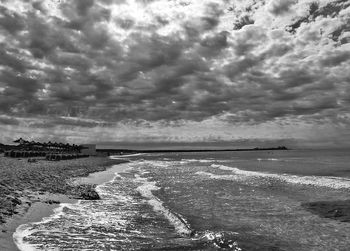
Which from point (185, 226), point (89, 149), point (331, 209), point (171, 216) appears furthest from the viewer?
point (89, 149)

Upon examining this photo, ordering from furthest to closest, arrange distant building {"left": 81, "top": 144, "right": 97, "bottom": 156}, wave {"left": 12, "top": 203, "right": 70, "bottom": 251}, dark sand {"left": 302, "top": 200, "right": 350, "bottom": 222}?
distant building {"left": 81, "top": 144, "right": 97, "bottom": 156} < dark sand {"left": 302, "top": 200, "right": 350, "bottom": 222} < wave {"left": 12, "top": 203, "right": 70, "bottom": 251}

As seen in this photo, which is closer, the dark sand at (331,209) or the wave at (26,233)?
the wave at (26,233)

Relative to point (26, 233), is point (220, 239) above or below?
below

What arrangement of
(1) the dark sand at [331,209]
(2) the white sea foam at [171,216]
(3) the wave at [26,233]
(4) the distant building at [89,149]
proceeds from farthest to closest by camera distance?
1. (4) the distant building at [89,149]
2. (1) the dark sand at [331,209]
3. (2) the white sea foam at [171,216]
4. (3) the wave at [26,233]

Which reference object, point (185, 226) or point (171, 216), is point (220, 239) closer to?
point (185, 226)

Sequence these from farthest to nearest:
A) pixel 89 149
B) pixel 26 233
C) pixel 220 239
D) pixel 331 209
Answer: pixel 89 149 < pixel 331 209 < pixel 220 239 < pixel 26 233

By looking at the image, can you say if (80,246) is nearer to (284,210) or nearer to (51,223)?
(51,223)

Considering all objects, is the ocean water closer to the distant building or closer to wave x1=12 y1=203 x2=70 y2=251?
wave x1=12 y1=203 x2=70 y2=251

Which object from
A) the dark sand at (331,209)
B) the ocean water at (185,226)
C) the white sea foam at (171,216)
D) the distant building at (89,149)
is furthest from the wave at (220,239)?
the distant building at (89,149)

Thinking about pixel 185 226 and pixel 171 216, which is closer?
pixel 185 226

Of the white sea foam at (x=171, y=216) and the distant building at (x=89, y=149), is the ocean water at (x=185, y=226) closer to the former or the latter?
the white sea foam at (x=171, y=216)

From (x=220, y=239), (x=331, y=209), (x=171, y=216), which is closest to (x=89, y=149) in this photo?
(x=171, y=216)

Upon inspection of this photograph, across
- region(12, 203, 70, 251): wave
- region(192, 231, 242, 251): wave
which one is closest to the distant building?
region(12, 203, 70, 251): wave

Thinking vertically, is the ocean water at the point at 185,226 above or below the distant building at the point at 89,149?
below
